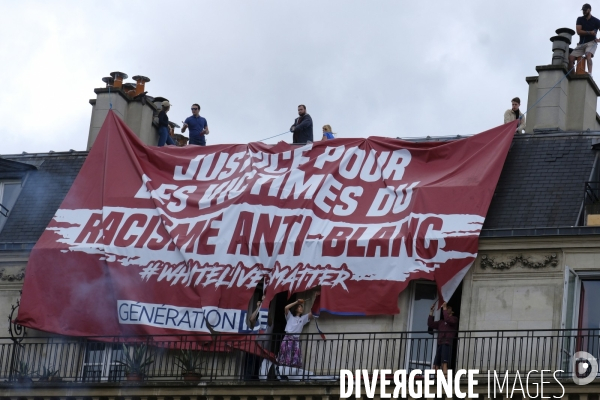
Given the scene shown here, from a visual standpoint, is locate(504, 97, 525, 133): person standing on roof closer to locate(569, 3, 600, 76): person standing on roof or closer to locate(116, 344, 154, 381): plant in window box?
locate(569, 3, 600, 76): person standing on roof

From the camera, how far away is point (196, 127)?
36.8 metres

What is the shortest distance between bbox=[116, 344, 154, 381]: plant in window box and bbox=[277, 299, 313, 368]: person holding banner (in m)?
2.39

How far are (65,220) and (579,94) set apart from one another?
10.1 m

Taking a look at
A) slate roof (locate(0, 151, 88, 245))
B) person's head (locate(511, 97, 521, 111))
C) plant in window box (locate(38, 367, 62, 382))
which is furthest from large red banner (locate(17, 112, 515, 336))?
person's head (locate(511, 97, 521, 111))

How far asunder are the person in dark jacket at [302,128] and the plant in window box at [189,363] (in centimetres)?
523

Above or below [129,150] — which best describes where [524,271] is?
below

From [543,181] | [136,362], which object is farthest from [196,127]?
[543,181]

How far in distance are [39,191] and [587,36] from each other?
1119cm

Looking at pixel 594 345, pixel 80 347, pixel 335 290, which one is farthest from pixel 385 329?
pixel 80 347

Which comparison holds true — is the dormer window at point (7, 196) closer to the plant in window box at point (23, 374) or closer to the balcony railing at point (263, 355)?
the balcony railing at point (263, 355)

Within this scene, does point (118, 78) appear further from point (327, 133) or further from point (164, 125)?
point (327, 133)

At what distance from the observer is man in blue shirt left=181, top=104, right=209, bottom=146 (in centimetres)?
3669

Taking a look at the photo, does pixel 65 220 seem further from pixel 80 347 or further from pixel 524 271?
pixel 524 271

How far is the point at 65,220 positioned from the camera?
1339 inches
